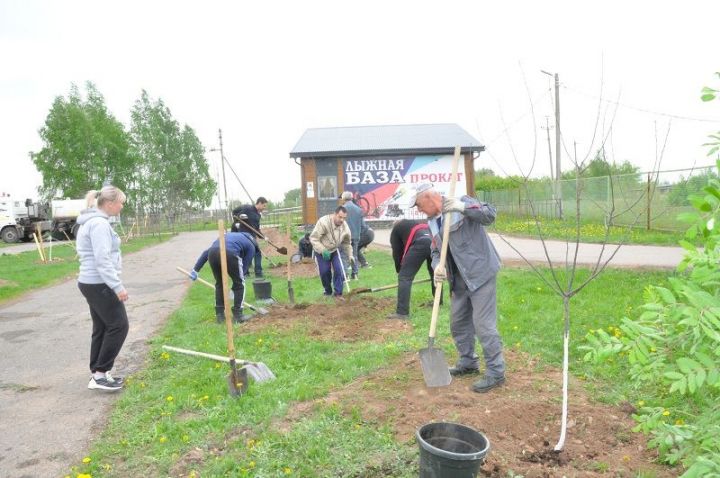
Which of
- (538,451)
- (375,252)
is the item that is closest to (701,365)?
(538,451)

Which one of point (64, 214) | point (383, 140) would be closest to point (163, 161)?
point (64, 214)

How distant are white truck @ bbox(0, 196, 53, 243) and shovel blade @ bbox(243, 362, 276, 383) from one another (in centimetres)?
3091

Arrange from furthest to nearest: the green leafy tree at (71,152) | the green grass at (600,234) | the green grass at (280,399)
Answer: the green leafy tree at (71,152) < the green grass at (600,234) < the green grass at (280,399)

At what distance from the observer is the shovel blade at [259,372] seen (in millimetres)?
4699

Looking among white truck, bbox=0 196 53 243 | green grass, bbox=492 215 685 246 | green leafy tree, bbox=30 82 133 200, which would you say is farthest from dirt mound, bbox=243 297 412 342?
green leafy tree, bbox=30 82 133 200

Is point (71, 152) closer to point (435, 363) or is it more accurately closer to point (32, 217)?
point (32, 217)

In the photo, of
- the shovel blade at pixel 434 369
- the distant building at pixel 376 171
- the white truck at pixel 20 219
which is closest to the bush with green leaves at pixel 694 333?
the shovel blade at pixel 434 369

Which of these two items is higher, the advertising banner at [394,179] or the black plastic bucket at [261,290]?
the advertising banner at [394,179]

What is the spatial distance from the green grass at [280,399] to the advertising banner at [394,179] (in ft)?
54.3

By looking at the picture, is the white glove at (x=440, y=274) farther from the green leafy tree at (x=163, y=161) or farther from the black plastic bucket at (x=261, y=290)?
the green leafy tree at (x=163, y=161)

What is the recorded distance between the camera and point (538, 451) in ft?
10.8

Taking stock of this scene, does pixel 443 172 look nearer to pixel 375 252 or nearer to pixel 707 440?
pixel 375 252

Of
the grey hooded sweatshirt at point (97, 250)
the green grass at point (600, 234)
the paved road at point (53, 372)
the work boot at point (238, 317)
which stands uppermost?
the grey hooded sweatshirt at point (97, 250)

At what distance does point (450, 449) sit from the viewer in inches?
120
